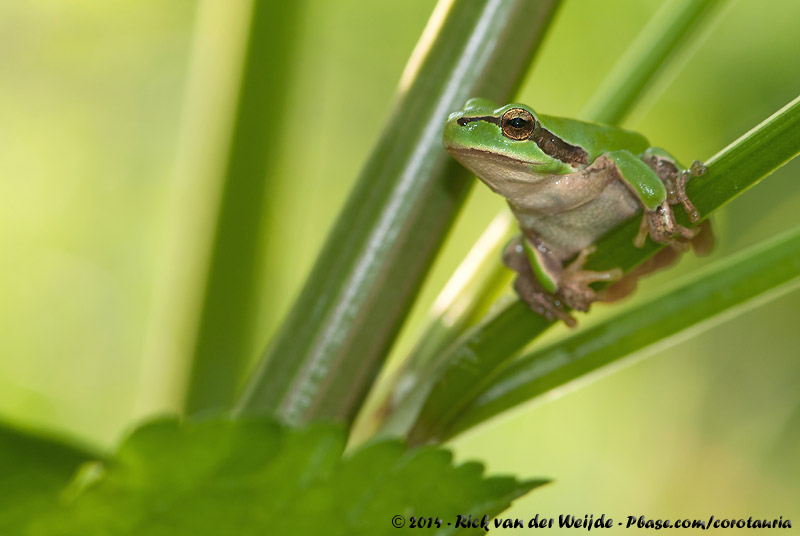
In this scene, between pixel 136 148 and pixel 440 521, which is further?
pixel 136 148

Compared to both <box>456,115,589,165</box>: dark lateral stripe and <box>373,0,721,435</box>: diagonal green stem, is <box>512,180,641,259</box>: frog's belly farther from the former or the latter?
<box>373,0,721,435</box>: diagonal green stem

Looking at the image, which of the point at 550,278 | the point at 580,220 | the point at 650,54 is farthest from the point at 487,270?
the point at 650,54

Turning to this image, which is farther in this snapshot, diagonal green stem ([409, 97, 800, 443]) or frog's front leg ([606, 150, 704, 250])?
frog's front leg ([606, 150, 704, 250])

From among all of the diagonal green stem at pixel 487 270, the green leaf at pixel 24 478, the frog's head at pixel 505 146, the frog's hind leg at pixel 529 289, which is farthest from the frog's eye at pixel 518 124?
the green leaf at pixel 24 478

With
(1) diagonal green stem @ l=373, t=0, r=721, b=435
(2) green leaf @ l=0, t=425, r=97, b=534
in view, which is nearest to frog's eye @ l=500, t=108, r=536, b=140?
(1) diagonal green stem @ l=373, t=0, r=721, b=435

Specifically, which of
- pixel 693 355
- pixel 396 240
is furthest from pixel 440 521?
pixel 693 355

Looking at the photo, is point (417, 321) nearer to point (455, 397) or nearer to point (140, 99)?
point (140, 99)
